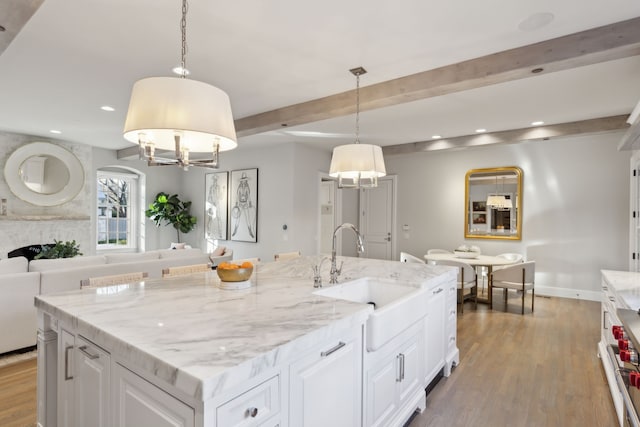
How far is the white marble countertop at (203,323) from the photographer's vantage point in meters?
1.06

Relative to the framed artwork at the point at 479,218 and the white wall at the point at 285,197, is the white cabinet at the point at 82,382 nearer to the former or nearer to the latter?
the white wall at the point at 285,197

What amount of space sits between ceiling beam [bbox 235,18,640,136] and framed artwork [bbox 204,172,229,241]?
3611 mm

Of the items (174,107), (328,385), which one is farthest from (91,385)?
(174,107)

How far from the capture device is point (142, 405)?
1175mm

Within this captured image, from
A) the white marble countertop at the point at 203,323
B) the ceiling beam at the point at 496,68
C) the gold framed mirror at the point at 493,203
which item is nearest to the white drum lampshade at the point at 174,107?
the white marble countertop at the point at 203,323

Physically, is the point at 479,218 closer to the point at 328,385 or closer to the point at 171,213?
the point at 328,385

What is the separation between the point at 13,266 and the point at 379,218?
6128 millimetres

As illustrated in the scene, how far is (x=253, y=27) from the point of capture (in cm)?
244

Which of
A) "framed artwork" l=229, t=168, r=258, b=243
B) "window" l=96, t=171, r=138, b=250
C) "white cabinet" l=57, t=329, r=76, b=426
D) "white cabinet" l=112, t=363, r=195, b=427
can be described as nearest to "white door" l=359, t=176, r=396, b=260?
"framed artwork" l=229, t=168, r=258, b=243

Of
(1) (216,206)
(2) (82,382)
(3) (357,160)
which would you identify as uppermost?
(3) (357,160)

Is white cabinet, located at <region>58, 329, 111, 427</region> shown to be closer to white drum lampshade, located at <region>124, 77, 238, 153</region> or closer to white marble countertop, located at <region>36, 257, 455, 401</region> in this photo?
white marble countertop, located at <region>36, 257, 455, 401</region>

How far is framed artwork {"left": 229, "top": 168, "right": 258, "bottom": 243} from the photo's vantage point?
6.57 metres

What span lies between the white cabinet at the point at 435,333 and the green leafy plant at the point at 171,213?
6.34 m

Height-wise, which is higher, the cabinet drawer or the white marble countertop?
the white marble countertop
